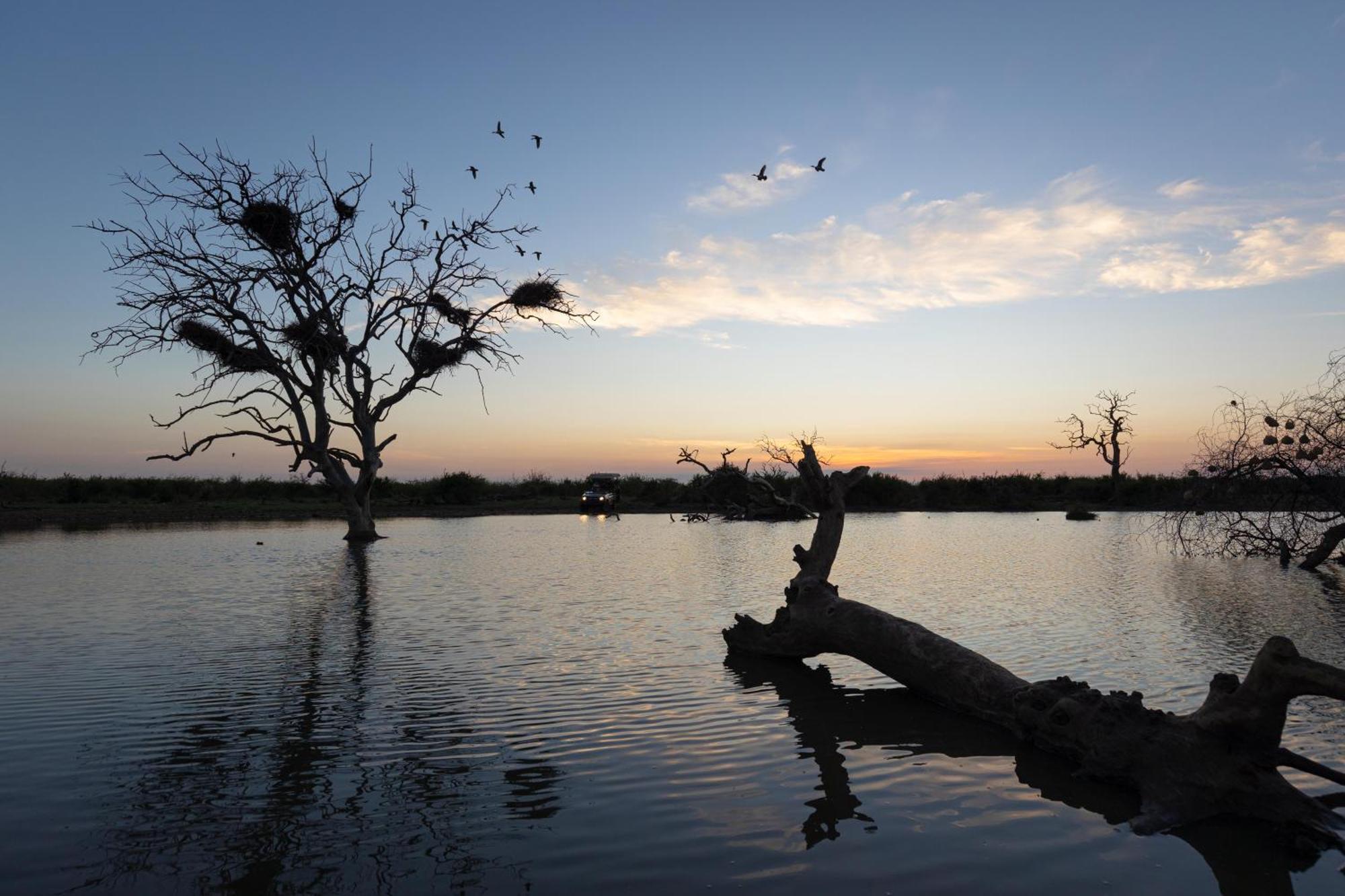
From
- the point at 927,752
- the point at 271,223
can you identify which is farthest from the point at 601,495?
the point at 927,752

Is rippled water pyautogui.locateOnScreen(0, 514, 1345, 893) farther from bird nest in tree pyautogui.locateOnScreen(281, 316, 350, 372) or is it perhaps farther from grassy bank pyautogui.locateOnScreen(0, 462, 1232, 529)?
grassy bank pyautogui.locateOnScreen(0, 462, 1232, 529)

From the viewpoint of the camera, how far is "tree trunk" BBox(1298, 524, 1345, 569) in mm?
18625

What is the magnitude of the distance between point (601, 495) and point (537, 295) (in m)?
24.5

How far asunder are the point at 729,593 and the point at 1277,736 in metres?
11.2

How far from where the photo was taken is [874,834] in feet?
15.3

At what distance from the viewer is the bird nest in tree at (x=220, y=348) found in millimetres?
27891

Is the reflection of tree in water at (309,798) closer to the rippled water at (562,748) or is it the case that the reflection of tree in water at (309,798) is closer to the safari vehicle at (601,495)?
the rippled water at (562,748)

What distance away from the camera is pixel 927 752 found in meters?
6.30

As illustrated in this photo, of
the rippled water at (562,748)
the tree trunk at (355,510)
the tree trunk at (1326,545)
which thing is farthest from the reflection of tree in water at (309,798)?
the tree trunk at (355,510)

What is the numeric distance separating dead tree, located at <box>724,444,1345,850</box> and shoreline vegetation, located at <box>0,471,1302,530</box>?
136 ft

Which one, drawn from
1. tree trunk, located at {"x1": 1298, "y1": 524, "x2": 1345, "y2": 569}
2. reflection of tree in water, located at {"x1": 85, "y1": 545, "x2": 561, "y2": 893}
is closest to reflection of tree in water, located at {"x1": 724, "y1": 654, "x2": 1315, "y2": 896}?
reflection of tree in water, located at {"x1": 85, "y1": 545, "x2": 561, "y2": 893}

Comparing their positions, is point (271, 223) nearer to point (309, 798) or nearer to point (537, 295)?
point (537, 295)

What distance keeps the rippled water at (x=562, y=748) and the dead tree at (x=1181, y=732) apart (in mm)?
186

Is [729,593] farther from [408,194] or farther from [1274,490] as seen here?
[408,194]
